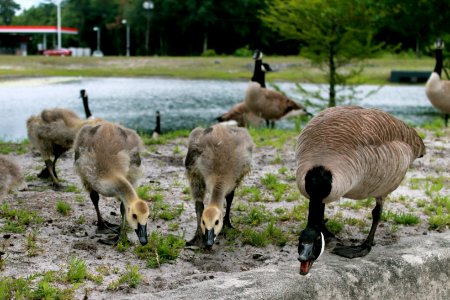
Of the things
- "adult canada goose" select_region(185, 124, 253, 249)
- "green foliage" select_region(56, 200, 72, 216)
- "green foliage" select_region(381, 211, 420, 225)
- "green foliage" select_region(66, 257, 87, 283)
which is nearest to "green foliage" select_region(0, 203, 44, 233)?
"green foliage" select_region(56, 200, 72, 216)

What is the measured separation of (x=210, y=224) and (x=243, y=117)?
9.35 m

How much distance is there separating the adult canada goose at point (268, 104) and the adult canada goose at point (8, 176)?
858 cm

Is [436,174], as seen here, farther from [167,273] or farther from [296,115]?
[296,115]

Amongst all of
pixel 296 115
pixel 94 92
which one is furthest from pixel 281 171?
pixel 94 92

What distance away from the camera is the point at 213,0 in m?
73.7

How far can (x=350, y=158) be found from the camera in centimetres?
429

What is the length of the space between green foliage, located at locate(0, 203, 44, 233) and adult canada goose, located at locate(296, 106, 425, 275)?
2.61 m

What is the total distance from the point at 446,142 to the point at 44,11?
11663cm

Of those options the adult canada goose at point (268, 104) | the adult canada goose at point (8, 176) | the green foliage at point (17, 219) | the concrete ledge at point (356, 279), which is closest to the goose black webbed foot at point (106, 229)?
the green foliage at point (17, 219)

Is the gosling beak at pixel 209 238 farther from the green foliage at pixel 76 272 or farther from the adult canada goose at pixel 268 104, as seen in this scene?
the adult canada goose at pixel 268 104

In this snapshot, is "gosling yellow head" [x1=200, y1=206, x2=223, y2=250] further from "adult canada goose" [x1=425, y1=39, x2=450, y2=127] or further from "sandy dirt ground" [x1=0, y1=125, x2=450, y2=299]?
"adult canada goose" [x1=425, y1=39, x2=450, y2=127]

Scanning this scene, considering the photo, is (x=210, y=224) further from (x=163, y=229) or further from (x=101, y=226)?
(x=101, y=226)

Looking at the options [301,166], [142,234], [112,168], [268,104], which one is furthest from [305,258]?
[268,104]

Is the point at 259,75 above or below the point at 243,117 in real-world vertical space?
above
